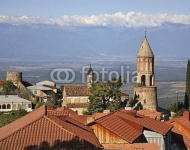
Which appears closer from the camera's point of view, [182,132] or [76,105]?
[182,132]

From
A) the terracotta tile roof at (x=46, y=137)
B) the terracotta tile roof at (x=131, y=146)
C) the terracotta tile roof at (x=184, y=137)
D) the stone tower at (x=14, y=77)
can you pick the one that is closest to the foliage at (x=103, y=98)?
the terracotta tile roof at (x=184, y=137)

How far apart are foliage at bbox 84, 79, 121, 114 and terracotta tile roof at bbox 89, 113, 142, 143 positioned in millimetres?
26606

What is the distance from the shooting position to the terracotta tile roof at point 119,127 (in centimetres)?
2459

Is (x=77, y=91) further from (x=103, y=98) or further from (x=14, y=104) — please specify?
(x=14, y=104)

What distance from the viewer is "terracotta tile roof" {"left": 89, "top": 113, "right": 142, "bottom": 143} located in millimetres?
24589

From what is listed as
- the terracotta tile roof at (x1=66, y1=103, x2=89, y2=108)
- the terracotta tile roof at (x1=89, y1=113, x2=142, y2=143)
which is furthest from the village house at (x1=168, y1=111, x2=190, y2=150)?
the terracotta tile roof at (x1=66, y1=103, x2=89, y2=108)

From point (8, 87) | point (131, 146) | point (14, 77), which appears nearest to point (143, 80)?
point (8, 87)

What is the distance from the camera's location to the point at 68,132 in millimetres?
20484

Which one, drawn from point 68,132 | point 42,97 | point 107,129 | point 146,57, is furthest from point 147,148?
point 42,97

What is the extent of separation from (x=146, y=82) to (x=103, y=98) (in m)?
7.46

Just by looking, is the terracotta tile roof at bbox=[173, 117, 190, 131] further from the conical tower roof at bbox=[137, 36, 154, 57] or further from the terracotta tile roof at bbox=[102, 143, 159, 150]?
the conical tower roof at bbox=[137, 36, 154, 57]

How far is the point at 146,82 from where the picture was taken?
60.2 metres

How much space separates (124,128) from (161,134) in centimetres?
270

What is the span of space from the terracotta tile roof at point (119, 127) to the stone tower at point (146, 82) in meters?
32.6
